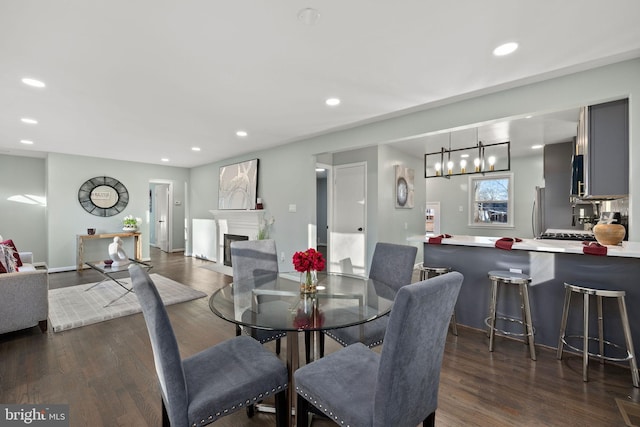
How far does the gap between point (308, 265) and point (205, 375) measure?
846 millimetres

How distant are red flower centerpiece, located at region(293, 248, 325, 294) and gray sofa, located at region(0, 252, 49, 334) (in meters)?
2.80

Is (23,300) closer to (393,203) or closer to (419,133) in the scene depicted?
(419,133)

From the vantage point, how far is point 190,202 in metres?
7.96

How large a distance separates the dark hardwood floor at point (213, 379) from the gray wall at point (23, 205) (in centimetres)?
459

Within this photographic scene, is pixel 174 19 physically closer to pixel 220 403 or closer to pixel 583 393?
pixel 220 403

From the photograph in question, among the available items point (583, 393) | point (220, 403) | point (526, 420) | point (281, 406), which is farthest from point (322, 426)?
point (583, 393)

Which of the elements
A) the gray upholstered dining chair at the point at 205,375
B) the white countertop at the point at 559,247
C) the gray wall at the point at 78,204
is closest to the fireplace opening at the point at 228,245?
the gray wall at the point at 78,204

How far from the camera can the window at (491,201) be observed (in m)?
6.52

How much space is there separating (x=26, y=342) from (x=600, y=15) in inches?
206

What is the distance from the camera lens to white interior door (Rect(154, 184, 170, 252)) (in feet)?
27.9

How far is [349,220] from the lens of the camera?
534 cm

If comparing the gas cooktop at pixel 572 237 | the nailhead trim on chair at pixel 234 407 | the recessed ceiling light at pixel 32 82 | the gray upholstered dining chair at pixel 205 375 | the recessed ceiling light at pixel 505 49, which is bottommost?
the nailhead trim on chair at pixel 234 407

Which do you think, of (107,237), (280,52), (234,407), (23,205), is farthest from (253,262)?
(23,205)

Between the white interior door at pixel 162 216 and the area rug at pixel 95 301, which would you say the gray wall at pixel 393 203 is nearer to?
the area rug at pixel 95 301
